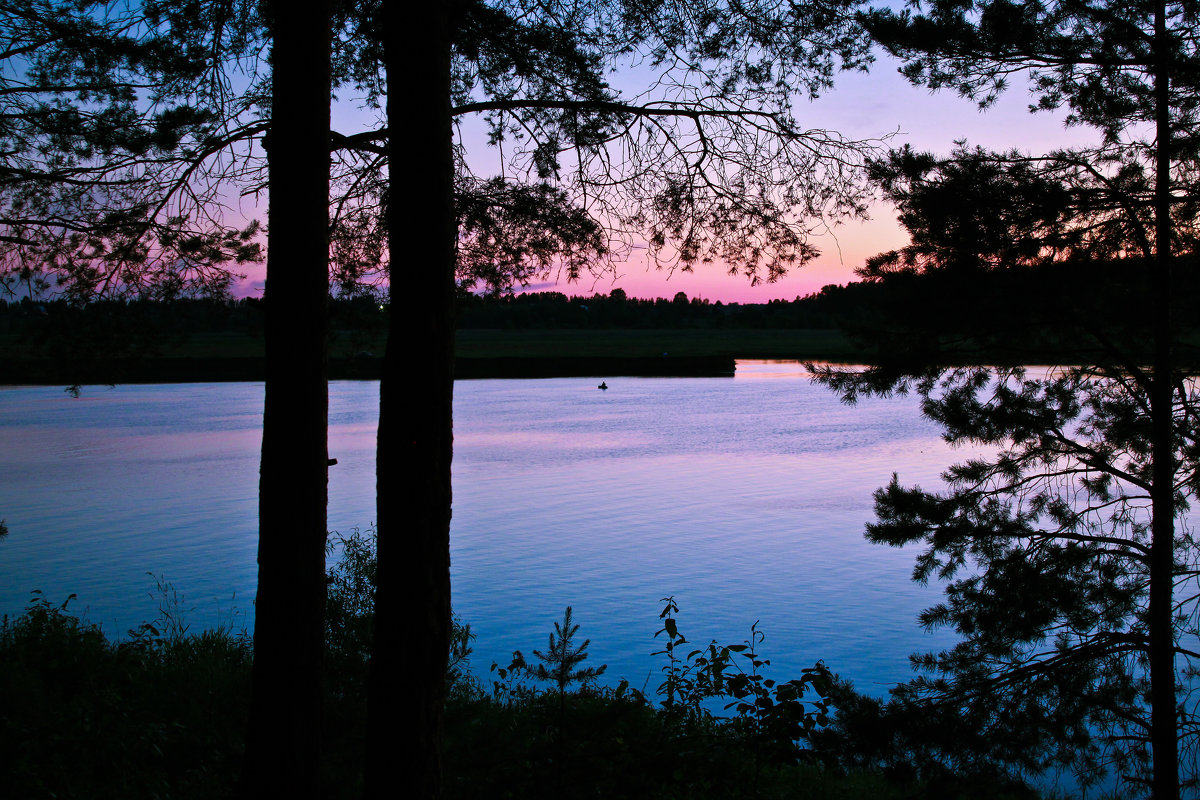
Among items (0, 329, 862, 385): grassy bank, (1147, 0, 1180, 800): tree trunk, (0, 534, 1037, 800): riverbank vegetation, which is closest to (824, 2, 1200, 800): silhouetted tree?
(1147, 0, 1180, 800): tree trunk

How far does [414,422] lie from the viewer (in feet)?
12.1

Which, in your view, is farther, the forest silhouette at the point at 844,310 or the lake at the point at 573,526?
the lake at the point at 573,526

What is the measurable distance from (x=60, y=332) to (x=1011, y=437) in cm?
688

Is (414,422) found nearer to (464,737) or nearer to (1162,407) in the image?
(464,737)

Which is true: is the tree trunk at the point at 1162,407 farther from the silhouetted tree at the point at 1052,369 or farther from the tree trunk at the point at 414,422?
the tree trunk at the point at 414,422

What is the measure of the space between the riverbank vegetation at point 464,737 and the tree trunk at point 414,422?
0.48m

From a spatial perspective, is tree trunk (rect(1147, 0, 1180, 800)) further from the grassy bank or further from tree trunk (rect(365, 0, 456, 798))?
the grassy bank

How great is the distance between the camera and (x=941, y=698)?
619cm

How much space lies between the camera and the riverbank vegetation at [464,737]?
14.6 ft

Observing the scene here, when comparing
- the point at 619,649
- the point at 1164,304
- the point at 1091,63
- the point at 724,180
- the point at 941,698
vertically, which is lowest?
the point at 619,649

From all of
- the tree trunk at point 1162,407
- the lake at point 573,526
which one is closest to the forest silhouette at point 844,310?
the tree trunk at point 1162,407

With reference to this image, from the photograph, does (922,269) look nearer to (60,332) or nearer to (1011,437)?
(1011,437)

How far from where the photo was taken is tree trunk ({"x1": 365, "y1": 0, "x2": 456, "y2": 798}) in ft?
12.1

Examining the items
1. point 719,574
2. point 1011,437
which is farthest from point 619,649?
point 1011,437
